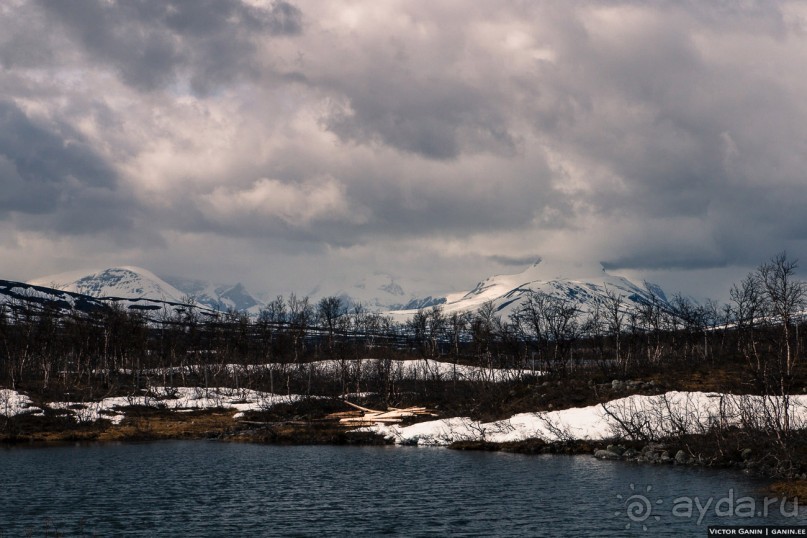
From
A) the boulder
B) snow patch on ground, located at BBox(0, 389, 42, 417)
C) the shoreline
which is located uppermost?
snow patch on ground, located at BBox(0, 389, 42, 417)

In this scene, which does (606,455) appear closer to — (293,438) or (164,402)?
(293,438)

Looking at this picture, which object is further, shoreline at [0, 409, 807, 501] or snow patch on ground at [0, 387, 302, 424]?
snow patch on ground at [0, 387, 302, 424]

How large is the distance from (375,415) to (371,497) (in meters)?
56.2

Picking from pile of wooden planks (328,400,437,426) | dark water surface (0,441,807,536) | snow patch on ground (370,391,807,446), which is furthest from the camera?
pile of wooden planks (328,400,437,426)

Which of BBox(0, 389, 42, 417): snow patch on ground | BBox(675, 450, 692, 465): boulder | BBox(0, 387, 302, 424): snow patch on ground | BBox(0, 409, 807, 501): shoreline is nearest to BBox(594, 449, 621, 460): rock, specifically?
BBox(0, 409, 807, 501): shoreline

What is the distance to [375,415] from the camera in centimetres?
10350

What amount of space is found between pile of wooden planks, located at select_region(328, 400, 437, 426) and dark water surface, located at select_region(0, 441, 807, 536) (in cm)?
2709

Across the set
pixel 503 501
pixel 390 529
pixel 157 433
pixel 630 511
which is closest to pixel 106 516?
pixel 390 529

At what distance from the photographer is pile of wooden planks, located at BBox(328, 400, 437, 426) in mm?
97988

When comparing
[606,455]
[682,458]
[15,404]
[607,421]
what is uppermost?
[607,421]

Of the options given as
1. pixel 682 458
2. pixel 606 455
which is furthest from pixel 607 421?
pixel 682 458

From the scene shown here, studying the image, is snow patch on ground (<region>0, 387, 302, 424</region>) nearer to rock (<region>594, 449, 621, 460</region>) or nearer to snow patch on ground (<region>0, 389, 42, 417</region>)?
snow patch on ground (<region>0, 389, 42, 417</region>)

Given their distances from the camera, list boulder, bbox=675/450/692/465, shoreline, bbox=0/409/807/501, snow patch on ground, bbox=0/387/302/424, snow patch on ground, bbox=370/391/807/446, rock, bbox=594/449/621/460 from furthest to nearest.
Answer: snow patch on ground, bbox=0/387/302/424 → snow patch on ground, bbox=370/391/807/446 → rock, bbox=594/449/621/460 → shoreline, bbox=0/409/807/501 → boulder, bbox=675/450/692/465

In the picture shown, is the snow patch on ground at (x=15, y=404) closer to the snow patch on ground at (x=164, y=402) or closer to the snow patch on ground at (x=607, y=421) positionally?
the snow patch on ground at (x=164, y=402)
